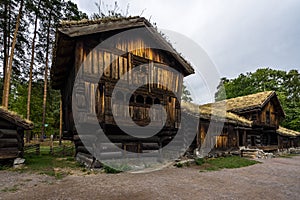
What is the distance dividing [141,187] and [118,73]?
6.12 metres

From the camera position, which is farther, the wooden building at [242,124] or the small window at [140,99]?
the wooden building at [242,124]

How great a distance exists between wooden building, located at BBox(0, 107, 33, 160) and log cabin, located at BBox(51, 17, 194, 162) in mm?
2693

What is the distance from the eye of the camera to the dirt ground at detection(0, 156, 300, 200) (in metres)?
6.34

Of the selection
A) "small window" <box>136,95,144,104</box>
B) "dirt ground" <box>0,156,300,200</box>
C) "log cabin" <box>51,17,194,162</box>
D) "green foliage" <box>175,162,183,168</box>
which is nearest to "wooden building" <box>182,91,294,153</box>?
"green foliage" <box>175,162,183,168</box>

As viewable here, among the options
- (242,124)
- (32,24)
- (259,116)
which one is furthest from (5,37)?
(259,116)

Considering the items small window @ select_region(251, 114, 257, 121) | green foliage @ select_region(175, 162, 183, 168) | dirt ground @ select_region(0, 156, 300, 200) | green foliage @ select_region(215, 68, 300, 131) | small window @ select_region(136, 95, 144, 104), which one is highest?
green foliage @ select_region(215, 68, 300, 131)

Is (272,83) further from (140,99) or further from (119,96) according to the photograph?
(119,96)

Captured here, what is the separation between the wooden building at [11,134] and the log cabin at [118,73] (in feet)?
8.83

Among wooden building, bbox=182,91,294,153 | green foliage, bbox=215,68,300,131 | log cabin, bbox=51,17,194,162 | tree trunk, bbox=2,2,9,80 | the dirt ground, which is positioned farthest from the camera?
Answer: green foliage, bbox=215,68,300,131

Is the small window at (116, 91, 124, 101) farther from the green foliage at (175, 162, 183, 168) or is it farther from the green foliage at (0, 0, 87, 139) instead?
the green foliage at (0, 0, 87, 139)

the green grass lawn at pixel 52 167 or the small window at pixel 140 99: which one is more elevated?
the small window at pixel 140 99

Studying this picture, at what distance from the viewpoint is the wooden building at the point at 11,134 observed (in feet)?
36.0

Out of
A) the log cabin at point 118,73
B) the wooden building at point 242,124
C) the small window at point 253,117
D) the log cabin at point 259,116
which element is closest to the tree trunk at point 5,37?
the log cabin at point 118,73

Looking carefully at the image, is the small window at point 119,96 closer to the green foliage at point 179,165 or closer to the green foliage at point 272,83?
the green foliage at point 179,165
